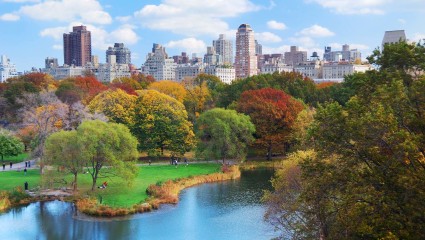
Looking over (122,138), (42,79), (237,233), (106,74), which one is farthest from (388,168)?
(106,74)

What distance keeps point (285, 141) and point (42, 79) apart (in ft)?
155

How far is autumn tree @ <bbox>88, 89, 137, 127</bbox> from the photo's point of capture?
143ft

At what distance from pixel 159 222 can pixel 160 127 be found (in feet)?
57.0

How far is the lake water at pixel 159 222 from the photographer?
2433 centimetres

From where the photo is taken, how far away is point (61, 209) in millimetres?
28812

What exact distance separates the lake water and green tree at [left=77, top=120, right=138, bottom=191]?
10.00 ft

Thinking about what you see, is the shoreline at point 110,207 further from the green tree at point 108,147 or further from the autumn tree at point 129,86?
the autumn tree at point 129,86

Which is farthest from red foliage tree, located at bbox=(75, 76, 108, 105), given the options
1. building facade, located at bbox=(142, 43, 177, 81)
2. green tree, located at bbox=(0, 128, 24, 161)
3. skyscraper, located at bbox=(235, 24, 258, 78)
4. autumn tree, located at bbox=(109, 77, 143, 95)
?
skyscraper, located at bbox=(235, 24, 258, 78)

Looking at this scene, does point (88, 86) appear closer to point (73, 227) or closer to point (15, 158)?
point (15, 158)

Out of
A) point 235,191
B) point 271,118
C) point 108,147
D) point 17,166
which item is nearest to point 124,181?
point 108,147

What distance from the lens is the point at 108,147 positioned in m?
29.3

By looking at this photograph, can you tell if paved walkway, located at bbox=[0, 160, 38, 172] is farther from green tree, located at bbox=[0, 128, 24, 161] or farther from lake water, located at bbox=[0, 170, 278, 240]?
lake water, located at bbox=[0, 170, 278, 240]

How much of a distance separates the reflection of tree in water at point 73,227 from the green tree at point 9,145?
48.9ft

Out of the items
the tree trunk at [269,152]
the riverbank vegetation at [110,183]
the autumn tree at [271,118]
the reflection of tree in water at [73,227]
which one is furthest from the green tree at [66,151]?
the tree trunk at [269,152]
